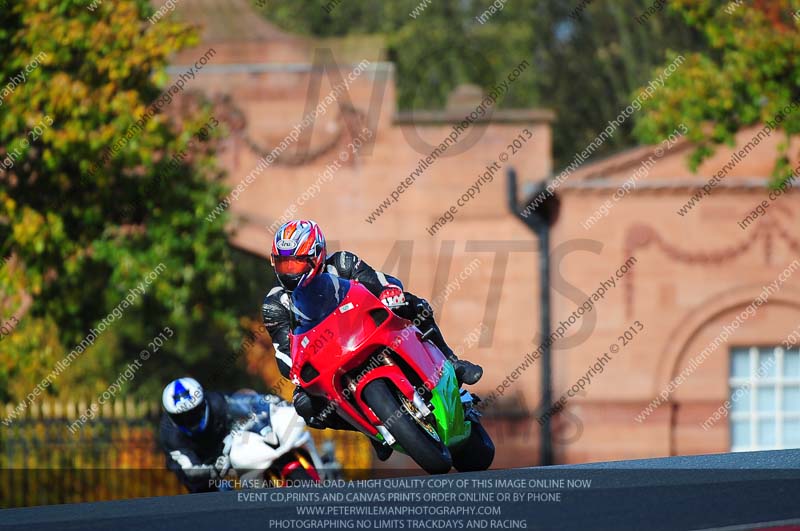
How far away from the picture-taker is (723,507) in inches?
244

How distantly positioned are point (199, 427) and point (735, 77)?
8.04 meters

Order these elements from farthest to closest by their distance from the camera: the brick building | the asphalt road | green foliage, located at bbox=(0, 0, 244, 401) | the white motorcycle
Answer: the brick building, green foliage, located at bbox=(0, 0, 244, 401), the white motorcycle, the asphalt road

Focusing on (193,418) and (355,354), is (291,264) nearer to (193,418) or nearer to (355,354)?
(355,354)

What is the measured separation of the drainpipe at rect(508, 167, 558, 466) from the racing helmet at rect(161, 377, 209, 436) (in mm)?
10762

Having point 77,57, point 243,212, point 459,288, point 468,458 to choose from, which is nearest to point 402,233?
point 459,288

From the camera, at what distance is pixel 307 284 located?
25.8ft

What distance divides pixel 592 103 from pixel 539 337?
51.0 ft

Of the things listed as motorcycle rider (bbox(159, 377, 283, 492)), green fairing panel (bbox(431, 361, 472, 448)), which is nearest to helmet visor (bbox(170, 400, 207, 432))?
motorcycle rider (bbox(159, 377, 283, 492))

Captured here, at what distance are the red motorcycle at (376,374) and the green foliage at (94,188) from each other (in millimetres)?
7341

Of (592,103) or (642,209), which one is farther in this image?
(592,103)

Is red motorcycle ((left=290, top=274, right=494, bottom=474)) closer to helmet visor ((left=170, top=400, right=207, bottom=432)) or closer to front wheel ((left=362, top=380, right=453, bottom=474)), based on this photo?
front wheel ((left=362, top=380, right=453, bottom=474))

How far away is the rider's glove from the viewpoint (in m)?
8.06

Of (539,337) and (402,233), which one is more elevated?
(402,233)

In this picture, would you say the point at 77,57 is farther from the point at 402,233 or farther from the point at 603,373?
the point at 603,373
